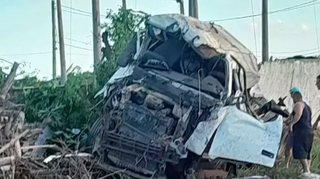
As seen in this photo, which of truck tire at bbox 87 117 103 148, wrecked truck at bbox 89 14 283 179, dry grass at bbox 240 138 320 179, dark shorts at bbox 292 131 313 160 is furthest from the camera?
dark shorts at bbox 292 131 313 160

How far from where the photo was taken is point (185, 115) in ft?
25.1

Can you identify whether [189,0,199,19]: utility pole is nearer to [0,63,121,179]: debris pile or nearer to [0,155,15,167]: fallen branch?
[0,63,121,179]: debris pile

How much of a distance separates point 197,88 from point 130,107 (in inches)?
40.4

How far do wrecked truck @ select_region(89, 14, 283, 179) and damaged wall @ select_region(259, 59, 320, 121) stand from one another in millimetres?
5970

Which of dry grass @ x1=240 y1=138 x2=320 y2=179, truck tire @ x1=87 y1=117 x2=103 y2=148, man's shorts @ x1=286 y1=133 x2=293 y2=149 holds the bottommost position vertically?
dry grass @ x1=240 y1=138 x2=320 y2=179

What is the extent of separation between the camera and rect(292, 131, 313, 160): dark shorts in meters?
8.84

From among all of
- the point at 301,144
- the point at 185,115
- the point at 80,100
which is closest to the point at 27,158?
the point at 185,115

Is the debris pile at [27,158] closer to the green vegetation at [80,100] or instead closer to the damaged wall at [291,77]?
the green vegetation at [80,100]

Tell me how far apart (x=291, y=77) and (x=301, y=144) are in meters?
6.10

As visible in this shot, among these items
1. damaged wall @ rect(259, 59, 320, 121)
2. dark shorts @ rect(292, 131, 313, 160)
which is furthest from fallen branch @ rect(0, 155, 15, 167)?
damaged wall @ rect(259, 59, 320, 121)

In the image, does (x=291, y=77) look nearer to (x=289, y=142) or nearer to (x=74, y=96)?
(x=289, y=142)

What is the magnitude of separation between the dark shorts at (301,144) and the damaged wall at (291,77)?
17.8ft

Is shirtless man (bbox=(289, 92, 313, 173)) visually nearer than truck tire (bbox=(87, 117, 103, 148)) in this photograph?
No

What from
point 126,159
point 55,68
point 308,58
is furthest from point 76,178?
point 55,68
